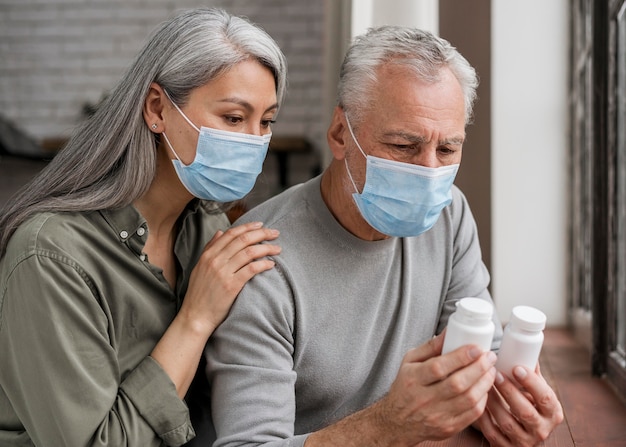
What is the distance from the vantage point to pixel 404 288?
138 centimetres

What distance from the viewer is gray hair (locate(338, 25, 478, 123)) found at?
1.24 m

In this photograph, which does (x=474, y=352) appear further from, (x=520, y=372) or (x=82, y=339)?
(x=82, y=339)

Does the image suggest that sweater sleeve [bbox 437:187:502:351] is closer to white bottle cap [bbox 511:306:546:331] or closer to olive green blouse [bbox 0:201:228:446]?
white bottle cap [bbox 511:306:546:331]

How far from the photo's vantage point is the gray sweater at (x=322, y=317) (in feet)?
3.85

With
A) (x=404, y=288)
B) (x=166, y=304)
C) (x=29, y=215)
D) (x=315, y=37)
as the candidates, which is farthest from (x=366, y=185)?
(x=315, y=37)

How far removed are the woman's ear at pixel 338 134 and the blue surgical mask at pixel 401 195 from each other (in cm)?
5

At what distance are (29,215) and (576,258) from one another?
160cm

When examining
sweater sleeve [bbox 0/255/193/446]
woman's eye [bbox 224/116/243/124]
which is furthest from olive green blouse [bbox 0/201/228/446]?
woman's eye [bbox 224/116/243/124]

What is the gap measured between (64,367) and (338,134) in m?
0.64

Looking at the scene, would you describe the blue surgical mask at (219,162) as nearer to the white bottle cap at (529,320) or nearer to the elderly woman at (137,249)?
the elderly woman at (137,249)

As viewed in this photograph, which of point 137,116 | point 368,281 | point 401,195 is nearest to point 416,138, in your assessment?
point 401,195

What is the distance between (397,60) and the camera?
1249 millimetres

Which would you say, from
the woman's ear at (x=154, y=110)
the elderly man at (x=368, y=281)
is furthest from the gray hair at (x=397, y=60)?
the woman's ear at (x=154, y=110)

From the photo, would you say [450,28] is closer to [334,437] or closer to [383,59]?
[383,59]
